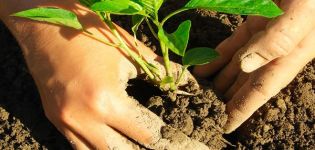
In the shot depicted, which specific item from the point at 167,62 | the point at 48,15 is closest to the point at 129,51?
the point at 167,62

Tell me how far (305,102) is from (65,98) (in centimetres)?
85

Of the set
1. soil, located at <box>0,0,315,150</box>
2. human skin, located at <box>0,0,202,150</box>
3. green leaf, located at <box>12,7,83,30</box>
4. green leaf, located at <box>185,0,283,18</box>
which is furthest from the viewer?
soil, located at <box>0,0,315,150</box>

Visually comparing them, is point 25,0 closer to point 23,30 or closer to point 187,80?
point 23,30

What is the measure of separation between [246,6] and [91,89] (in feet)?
1.77

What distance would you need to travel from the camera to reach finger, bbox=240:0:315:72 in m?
1.37

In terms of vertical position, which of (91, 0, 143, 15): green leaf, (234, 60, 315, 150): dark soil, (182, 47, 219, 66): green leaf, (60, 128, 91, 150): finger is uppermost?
(91, 0, 143, 15): green leaf

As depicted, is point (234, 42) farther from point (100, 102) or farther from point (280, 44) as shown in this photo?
point (100, 102)

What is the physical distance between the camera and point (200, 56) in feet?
4.69

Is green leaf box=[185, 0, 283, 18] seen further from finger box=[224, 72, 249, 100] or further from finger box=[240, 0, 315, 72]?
finger box=[224, 72, 249, 100]

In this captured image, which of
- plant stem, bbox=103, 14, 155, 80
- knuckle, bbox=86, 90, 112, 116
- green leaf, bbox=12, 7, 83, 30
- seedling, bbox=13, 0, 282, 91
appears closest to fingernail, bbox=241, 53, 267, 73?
seedling, bbox=13, 0, 282, 91

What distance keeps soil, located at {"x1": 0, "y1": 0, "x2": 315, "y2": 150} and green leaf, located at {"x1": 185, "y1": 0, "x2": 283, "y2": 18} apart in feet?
1.42

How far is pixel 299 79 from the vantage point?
5.41ft

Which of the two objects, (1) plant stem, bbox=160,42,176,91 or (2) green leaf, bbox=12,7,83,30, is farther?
(1) plant stem, bbox=160,42,176,91

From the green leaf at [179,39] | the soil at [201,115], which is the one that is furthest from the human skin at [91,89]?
the green leaf at [179,39]
